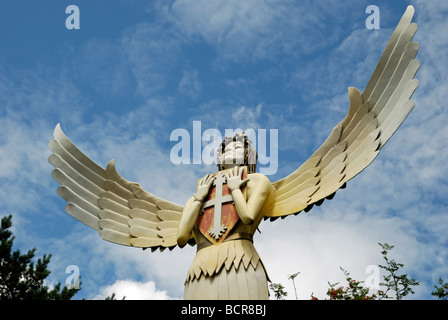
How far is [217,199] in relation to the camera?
696cm

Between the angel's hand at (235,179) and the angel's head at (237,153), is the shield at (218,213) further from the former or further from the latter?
the angel's head at (237,153)

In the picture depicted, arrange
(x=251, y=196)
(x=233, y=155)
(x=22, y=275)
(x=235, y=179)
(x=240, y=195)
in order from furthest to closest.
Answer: (x=22, y=275)
(x=233, y=155)
(x=235, y=179)
(x=251, y=196)
(x=240, y=195)

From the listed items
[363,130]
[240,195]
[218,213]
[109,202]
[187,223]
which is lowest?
[187,223]

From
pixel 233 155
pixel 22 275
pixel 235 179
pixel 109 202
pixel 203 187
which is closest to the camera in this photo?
pixel 235 179

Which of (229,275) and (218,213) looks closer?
(229,275)

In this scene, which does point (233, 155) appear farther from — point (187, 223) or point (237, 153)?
point (187, 223)

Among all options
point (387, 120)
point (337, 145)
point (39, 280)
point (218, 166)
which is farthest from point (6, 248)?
point (387, 120)

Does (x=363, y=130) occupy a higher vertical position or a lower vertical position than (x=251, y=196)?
higher

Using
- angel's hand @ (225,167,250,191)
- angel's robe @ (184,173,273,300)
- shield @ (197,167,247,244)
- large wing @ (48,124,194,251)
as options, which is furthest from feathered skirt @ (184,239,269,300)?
large wing @ (48,124,194,251)

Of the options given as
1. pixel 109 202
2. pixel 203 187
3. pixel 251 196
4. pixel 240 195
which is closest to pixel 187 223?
pixel 203 187

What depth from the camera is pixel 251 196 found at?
6785mm

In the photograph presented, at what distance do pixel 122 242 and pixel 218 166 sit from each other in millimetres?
1895

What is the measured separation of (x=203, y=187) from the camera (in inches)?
280

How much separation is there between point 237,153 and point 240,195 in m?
1.07
